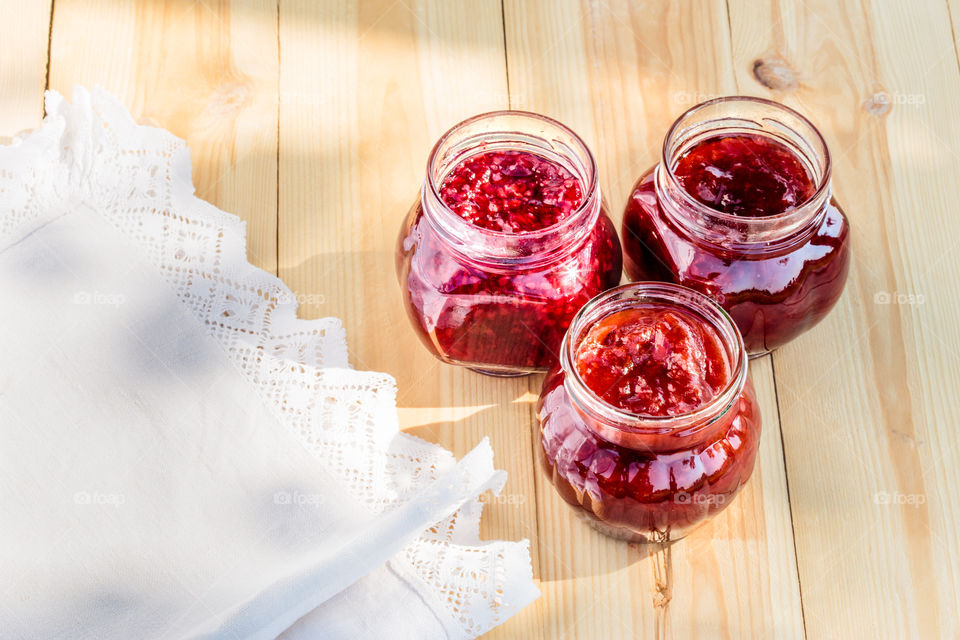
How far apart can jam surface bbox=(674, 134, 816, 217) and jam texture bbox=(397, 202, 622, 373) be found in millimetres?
105

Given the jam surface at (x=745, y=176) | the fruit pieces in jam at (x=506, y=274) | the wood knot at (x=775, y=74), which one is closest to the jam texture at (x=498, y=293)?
the fruit pieces in jam at (x=506, y=274)

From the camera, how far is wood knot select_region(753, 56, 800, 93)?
1.36m

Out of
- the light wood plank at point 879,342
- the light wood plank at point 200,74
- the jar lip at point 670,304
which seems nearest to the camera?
the jar lip at point 670,304

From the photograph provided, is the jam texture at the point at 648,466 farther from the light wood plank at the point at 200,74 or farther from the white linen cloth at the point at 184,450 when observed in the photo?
the light wood plank at the point at 200,74

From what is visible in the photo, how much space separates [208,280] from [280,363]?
5.5 inches

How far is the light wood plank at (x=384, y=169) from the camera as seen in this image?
118 cm

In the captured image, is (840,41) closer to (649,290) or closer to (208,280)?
(649,290)

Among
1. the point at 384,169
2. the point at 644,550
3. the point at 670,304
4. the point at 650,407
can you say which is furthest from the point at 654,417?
the point at 384,169

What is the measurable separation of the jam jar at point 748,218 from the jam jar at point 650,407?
0.08 meters

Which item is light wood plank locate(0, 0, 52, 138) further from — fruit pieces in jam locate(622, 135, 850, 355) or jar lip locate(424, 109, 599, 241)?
fruit pieces in jam locate(622, 135, 850, 355)

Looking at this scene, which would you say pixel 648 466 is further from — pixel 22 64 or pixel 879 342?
pixel 22 64

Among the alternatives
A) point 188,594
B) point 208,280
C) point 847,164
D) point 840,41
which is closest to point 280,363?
point 208,280

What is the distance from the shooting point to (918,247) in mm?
1262

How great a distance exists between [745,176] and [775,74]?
38 cm
